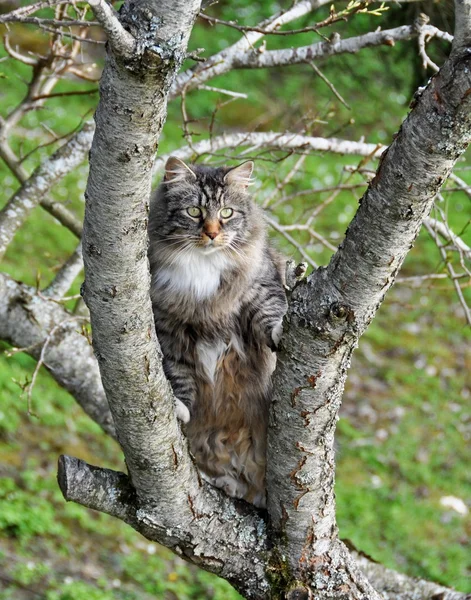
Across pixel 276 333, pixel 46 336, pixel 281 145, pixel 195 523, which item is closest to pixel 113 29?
pixel 276 333

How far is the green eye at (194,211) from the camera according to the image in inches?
113

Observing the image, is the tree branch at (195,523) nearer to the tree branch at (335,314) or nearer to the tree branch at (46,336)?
the tree branch at (335,314)

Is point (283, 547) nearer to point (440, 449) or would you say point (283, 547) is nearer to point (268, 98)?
point (440, 449)

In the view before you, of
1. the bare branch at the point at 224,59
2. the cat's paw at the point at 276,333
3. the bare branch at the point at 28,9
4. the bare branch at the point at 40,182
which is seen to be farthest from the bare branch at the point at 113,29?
the bare branch at the point at 40,182

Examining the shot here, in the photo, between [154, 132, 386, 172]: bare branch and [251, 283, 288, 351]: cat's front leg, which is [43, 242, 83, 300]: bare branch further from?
[251, 283, 288, 351]: cat's front leg

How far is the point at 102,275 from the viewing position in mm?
1812

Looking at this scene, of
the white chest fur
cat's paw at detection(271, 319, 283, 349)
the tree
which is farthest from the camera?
the white chest fur

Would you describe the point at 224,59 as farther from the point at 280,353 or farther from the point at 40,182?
the point at 280,353

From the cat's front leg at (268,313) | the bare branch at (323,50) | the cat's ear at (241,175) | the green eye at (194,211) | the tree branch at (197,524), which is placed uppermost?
the bare branch at (323,50)

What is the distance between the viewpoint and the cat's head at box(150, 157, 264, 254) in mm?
2820

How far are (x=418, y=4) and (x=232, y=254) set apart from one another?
227 centimetres

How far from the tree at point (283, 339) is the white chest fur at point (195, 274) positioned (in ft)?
1.64

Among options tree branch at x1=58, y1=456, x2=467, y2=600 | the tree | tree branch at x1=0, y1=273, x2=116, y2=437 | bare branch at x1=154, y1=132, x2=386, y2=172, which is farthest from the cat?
bare branch at x1=154, y1=132, x2=386, y2=172

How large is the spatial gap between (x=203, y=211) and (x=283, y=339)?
3.28ft
